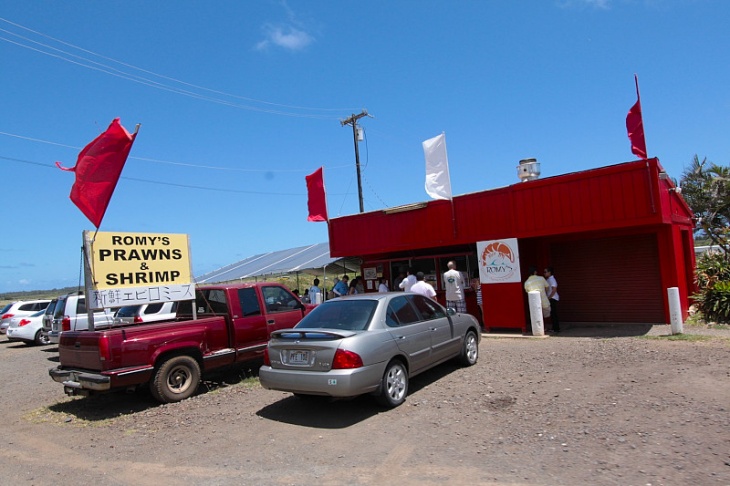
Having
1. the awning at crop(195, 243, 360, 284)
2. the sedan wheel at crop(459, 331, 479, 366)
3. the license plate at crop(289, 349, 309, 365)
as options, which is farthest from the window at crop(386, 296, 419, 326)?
the awning at crop(195, 243, 360, 284)

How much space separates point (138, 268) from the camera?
8.44m

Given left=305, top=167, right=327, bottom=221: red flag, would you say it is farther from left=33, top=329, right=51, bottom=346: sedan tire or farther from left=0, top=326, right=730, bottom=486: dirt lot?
left=33, top=329, right=51, bottom=346: sedan tire

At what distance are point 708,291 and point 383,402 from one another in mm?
9893

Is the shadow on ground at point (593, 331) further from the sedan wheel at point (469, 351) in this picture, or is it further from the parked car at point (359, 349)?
the parked car at point (359, 349)

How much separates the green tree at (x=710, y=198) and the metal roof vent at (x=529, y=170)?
7412 millimetres

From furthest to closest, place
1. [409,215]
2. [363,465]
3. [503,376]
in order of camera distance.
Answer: [409,215] → [503,376] → [363,465]

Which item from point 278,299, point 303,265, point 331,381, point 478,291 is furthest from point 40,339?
point 331,381

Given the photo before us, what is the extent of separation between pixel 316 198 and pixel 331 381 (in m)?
11.5

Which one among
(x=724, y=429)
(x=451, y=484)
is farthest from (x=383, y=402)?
(x=724, y=429)

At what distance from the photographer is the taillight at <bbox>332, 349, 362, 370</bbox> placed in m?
5.98

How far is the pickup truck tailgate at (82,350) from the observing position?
7.03m

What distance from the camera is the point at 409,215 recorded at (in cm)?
1469

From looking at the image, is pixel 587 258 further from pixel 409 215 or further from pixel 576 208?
pixel 409 215

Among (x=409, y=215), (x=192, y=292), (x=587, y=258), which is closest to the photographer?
(x=192, y=292)
